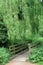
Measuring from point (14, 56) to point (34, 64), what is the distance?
2519mm

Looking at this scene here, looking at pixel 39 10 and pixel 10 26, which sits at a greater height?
pixel 39 10

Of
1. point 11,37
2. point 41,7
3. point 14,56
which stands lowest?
point 14,56

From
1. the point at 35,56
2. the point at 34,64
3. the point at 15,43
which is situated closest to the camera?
the point at 34,64

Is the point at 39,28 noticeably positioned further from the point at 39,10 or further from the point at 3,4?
the point at 3,4

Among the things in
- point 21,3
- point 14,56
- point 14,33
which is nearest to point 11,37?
point 14,33

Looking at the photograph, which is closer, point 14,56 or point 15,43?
point 14,56

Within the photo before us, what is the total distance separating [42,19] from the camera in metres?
13.6

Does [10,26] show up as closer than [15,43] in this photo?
Yes

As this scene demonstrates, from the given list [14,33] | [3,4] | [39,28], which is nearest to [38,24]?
[39,28]

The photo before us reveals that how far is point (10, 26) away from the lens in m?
14.4

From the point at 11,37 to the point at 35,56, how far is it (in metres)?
2.15

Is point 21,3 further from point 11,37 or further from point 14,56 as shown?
point 14,56

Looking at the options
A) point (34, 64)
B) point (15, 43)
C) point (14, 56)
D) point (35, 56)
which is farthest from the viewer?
point (15, 43)

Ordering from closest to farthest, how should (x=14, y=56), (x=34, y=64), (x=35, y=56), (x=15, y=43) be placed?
(x=34, y=64) → (x=35, y=56) → (x=14, y=56) → (x=15, y=43)
